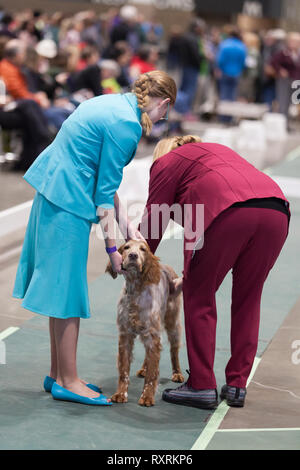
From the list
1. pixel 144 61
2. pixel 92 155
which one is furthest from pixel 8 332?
pixel 144 61

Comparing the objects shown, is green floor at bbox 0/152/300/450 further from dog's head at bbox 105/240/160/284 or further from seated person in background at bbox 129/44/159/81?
seated person in background at bbox 129/44/159/81

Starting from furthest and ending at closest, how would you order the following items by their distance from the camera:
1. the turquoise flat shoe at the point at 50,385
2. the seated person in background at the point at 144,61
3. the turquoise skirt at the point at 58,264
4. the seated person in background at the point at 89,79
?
the seated person in background at the point at 144,61 → the seated person in background at the point at 89,79 → the turquoise flat shoe at the point at 50,385 → the turquoise skirt at the point at 58,264

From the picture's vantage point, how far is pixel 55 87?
1120 centimetres

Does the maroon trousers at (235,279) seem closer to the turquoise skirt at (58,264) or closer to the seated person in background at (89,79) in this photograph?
the turquoise skirt at (58,264)

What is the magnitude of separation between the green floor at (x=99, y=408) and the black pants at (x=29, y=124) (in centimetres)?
445

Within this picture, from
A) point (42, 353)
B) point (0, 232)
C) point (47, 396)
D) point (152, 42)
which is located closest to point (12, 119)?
point (0, 232)

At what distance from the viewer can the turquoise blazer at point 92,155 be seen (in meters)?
3.47

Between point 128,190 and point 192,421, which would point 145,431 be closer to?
point 192,421

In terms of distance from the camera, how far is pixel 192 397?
377 cm

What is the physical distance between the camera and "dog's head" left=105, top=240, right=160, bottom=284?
3.62 metres

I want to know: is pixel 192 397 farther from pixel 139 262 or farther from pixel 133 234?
pixel 133 234

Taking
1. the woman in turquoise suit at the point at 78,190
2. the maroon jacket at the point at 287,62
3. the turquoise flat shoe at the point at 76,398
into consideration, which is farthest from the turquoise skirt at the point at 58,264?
the maroon jacket at the point at 287,62

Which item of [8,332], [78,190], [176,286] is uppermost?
[78,190]

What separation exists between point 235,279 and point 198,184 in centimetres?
50
